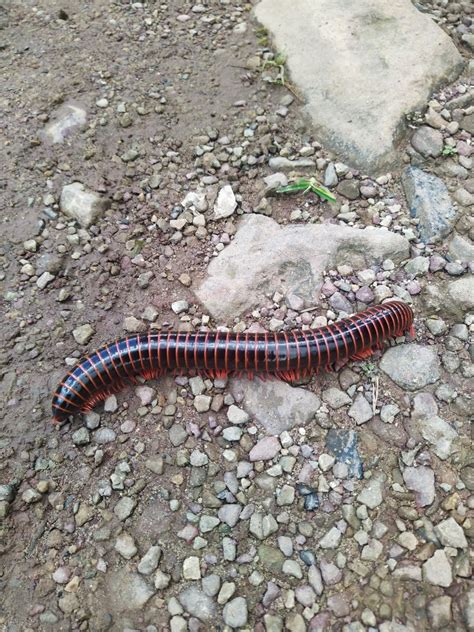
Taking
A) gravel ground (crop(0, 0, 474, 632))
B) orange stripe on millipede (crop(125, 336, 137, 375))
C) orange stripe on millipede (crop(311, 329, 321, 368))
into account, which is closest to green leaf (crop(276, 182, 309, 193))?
gravel ground (crop(0, 0, 474, 632))

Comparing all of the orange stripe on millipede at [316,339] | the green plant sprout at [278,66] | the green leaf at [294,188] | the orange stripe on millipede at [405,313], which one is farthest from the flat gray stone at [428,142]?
the orange stripe on millipede at [316,339]

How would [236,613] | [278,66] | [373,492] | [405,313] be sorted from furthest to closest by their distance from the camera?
1. [278,66]
2. [405,313]
3. [373,492]
4. [236,613]

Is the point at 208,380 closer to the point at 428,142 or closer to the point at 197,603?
the point at 197,603

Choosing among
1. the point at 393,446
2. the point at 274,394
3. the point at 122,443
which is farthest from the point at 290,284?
the point at 122,443

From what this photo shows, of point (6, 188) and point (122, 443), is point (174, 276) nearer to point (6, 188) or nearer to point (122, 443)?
point (122, 443)

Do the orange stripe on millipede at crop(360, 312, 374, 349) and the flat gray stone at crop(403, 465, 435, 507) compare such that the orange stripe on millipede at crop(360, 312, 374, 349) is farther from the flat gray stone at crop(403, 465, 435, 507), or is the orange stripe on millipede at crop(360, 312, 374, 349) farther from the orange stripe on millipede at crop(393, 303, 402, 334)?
the flat gray stone at crop(403, 465, 435, 507)

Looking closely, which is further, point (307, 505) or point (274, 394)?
point (274, 394)

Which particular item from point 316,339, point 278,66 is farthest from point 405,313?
point 278,66
